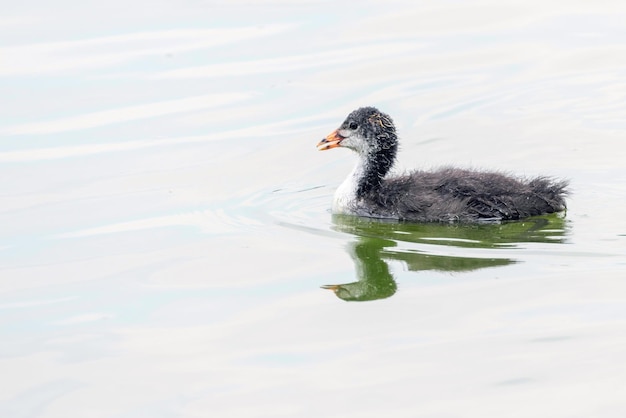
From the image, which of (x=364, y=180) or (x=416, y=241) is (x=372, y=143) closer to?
(x=364, y=180)

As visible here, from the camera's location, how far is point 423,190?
13.3 metres

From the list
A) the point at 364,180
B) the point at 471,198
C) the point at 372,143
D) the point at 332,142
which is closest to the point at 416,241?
the point at 471,198

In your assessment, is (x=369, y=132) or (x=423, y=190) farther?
(x=369, y=132)

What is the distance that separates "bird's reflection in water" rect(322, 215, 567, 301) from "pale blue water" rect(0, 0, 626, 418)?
0.04 metres

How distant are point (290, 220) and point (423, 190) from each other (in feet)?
4.44

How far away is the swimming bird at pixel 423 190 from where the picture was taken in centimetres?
1311

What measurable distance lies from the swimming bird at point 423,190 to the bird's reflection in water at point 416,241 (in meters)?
0.11

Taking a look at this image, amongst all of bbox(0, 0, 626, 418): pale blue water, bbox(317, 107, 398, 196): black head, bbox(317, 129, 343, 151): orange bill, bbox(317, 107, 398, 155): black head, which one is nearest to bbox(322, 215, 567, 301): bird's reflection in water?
bbox(0, 0, 626, 418): pale blue water

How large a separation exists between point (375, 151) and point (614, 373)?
5.08 m

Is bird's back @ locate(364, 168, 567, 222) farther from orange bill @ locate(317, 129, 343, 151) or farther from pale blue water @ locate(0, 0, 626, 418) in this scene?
orange bill @ locate(317, 129, 343, 151)

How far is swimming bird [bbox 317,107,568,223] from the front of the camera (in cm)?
1311

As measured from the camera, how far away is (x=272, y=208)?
46.1 ft

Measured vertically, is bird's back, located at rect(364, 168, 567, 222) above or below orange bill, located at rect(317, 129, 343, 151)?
below

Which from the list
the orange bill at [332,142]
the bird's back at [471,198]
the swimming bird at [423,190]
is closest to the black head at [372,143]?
the swimming bird at [423,190]
